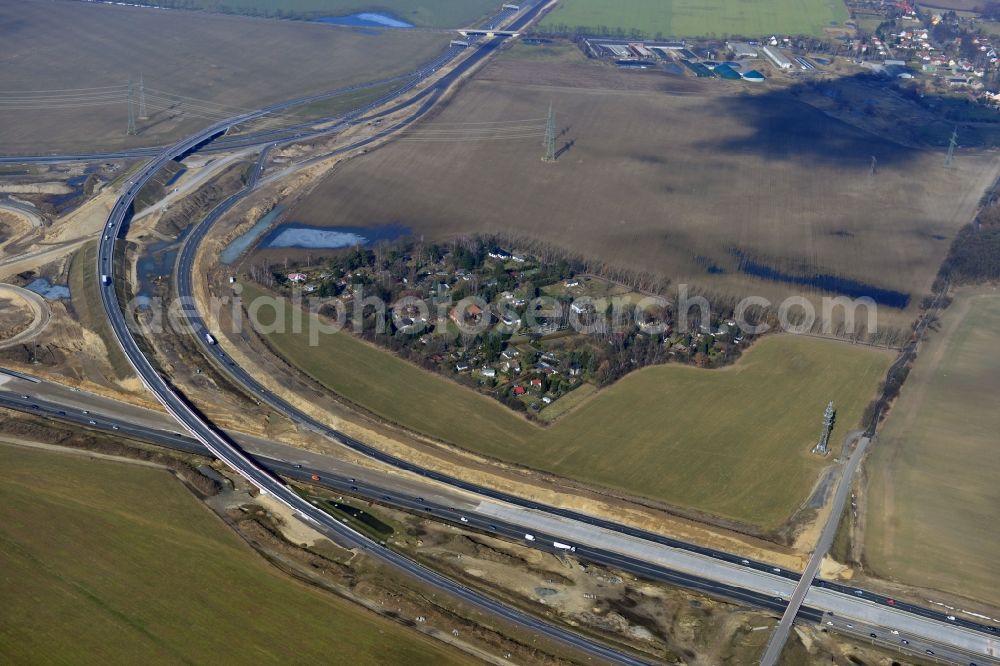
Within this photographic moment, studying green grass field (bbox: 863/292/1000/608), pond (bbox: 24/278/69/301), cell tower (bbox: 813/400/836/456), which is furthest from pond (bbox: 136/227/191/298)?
green grass field (bbox: 863/292/1000/608)

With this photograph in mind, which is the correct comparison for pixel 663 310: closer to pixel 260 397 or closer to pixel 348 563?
pixel 260 397

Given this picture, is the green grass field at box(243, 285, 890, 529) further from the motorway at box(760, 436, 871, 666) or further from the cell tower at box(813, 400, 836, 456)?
the motorway at box(760, 436, 871, 666)

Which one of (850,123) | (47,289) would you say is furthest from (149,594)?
(850,123)

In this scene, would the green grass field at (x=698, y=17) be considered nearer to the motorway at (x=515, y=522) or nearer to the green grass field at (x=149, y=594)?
the motorway at (x=515, y=522)

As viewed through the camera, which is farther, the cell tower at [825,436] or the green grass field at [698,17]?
the green grass field at [698,17]

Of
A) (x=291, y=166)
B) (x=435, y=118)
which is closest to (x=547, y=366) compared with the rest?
(x=291, y=166)

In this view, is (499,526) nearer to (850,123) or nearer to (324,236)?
(324,236)

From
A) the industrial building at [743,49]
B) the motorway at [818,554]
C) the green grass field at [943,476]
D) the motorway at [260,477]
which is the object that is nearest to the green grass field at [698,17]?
the industrial building at [743,49]
